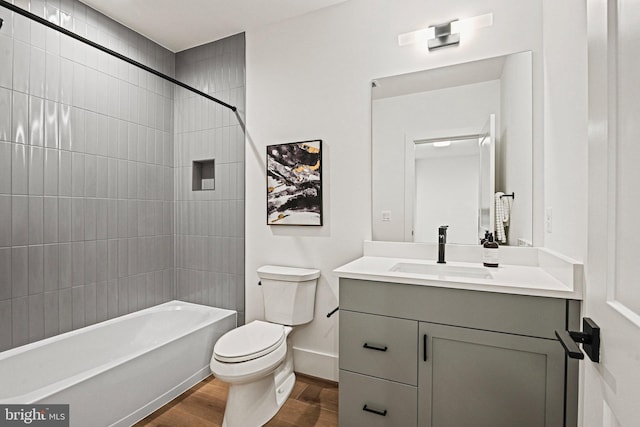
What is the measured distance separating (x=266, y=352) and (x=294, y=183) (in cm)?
116

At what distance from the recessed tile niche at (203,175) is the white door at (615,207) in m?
2.61

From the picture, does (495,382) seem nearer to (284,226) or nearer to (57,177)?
(284,226)

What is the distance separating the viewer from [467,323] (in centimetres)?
137

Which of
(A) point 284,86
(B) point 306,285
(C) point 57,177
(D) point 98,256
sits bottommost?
(B) point 306,285

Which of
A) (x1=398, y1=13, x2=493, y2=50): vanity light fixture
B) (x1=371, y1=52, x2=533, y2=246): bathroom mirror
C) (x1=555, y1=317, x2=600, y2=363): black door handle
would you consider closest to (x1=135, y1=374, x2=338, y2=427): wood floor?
(x1=371, y1=52, x2=533, y2=246): bathroom mirror

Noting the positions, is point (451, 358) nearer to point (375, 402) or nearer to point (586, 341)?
point (375, 402)

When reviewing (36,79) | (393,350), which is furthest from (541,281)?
(36,79)

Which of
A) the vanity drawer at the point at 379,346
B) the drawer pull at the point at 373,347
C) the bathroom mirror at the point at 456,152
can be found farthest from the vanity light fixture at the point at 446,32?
the drawer pull at the point at 373,347

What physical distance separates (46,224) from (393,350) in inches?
85.6

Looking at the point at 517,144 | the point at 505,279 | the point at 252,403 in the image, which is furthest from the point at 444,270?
the point at 252,403

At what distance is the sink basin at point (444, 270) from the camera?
1.69 m

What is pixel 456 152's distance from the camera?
1.92 m

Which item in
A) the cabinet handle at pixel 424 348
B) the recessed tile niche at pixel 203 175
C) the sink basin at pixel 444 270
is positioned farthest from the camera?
the recessed tile niche at pixel 203 175

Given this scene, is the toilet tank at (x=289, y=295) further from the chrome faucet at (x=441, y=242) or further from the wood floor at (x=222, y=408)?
the chrome faucet at (x=441, y=242)
